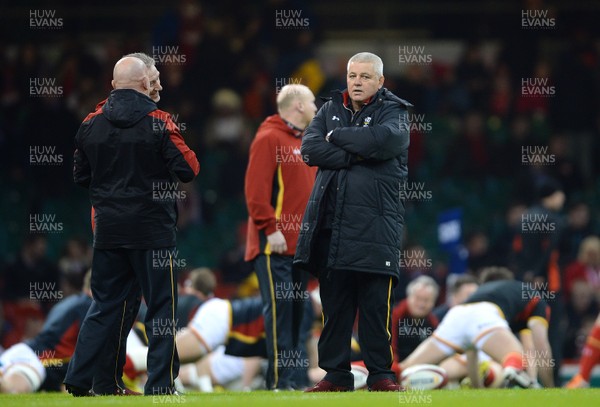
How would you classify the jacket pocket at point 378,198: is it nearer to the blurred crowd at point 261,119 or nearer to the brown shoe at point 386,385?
the brown shoe at point 386,385

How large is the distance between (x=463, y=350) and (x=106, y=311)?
4.85 metres

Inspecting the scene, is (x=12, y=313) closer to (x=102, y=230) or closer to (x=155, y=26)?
→ (x=155, y=26)

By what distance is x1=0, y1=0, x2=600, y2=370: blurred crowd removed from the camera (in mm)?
18250

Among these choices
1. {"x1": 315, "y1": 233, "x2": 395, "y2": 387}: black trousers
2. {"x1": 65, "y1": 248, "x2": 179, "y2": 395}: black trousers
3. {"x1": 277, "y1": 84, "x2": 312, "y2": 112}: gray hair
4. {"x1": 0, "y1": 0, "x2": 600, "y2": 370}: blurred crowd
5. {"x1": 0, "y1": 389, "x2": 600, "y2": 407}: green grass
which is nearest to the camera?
{"x1": 0, "y1": 389, "x2": 600, "y2": 407}: green grass

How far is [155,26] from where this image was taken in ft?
67.4

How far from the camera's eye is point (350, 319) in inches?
349

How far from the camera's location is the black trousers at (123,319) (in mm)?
8359

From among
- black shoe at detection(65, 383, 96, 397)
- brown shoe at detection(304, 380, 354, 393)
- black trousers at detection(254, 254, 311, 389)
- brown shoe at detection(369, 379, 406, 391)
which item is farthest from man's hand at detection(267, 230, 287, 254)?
black shoe at detection(65, 383, 96, 397)

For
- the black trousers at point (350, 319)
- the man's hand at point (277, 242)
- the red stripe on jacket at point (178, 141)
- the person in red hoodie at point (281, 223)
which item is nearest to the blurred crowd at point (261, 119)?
the person in red hoodie at point (281, 223)

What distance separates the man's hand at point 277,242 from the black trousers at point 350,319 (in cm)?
117

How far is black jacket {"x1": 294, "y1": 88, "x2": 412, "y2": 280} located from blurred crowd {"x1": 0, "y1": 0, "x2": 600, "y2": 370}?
8810 millimetres

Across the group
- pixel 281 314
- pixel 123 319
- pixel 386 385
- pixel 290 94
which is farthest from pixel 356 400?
pixel 290 94

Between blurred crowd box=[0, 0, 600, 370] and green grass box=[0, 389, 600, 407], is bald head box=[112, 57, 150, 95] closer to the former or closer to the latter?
green grass box=[0, 389, 600, 407]

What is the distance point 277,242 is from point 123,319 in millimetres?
1815
